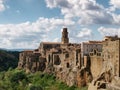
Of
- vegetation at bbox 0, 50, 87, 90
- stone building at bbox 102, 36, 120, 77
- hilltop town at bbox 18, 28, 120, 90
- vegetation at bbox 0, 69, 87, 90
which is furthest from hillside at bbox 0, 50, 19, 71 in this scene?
stone building at bbox 102, 36, 120, 77

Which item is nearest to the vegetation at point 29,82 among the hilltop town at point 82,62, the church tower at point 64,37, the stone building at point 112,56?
the hilltop town at point 82,62

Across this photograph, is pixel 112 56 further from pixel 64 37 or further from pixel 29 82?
pixel 64 37

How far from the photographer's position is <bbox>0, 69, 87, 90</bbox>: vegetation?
7231 centimetres

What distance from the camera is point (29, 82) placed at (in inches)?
3152

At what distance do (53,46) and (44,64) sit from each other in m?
12.7

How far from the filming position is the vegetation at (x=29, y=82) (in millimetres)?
72312

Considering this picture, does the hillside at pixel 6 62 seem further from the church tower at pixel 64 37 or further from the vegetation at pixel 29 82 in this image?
the vegetation at pixel 29 82

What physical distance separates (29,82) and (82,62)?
16840 mm

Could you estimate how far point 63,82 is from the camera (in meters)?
74.0

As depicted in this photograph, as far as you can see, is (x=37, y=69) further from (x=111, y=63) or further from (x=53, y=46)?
(x=111, y=63)

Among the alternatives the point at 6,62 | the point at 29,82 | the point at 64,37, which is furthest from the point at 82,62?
the point at 6,62

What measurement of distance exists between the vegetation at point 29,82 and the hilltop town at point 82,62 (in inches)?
60.8

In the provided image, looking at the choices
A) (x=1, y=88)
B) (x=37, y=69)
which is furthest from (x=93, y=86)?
(x=37, y=69)

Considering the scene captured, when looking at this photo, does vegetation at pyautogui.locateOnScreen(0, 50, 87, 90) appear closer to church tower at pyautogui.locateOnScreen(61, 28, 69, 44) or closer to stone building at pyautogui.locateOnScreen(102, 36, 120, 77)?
stone building at pyautogui.locateOnScreen(102, 36, 120, 77)
